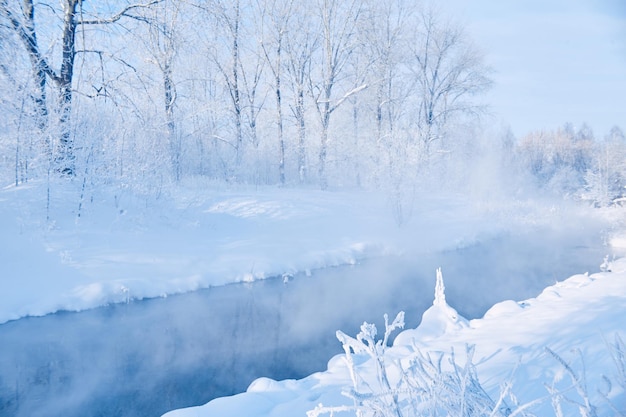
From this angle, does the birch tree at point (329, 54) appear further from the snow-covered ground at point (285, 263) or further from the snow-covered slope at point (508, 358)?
the snow-covered slope at point (508, 358)

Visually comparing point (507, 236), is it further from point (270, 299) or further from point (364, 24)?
point (270, 299)

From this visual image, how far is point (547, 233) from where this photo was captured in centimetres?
2058

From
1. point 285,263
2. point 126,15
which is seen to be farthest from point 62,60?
point 285,263

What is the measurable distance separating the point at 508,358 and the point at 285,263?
8052 mm

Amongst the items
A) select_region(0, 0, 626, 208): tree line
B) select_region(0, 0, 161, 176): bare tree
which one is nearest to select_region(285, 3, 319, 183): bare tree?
select_region(0, 0, 626, 208): tree line

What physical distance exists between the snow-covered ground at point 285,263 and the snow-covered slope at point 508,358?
0.02m

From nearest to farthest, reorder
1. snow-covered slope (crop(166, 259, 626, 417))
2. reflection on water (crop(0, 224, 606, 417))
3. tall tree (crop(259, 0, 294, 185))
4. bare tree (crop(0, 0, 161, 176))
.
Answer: snow-covered slope (crop(166, 259, 626, 417)), reflection on water (crop(0, 224, 606, 417)), bare tree (crop(0, 0, 161, 176)), tall tree (crop(259, 0, 294, 185))

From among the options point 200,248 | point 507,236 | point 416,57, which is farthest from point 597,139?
point 200,248

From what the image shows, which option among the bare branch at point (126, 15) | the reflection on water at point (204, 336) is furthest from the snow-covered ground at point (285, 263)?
the bare branch at point (126, 15)

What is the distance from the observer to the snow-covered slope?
3566 mm

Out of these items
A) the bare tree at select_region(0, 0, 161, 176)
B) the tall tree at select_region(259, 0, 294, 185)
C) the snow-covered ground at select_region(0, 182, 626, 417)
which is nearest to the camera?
the snow-covered ground at select_region(0, 182, 626, 417)

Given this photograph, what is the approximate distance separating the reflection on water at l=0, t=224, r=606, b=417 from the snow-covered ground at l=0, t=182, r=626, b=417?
68cm

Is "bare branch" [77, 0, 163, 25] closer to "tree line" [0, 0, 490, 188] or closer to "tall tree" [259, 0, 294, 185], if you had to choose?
"tree line" [0, 0, 490, 188]

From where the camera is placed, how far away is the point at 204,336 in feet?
24.6
